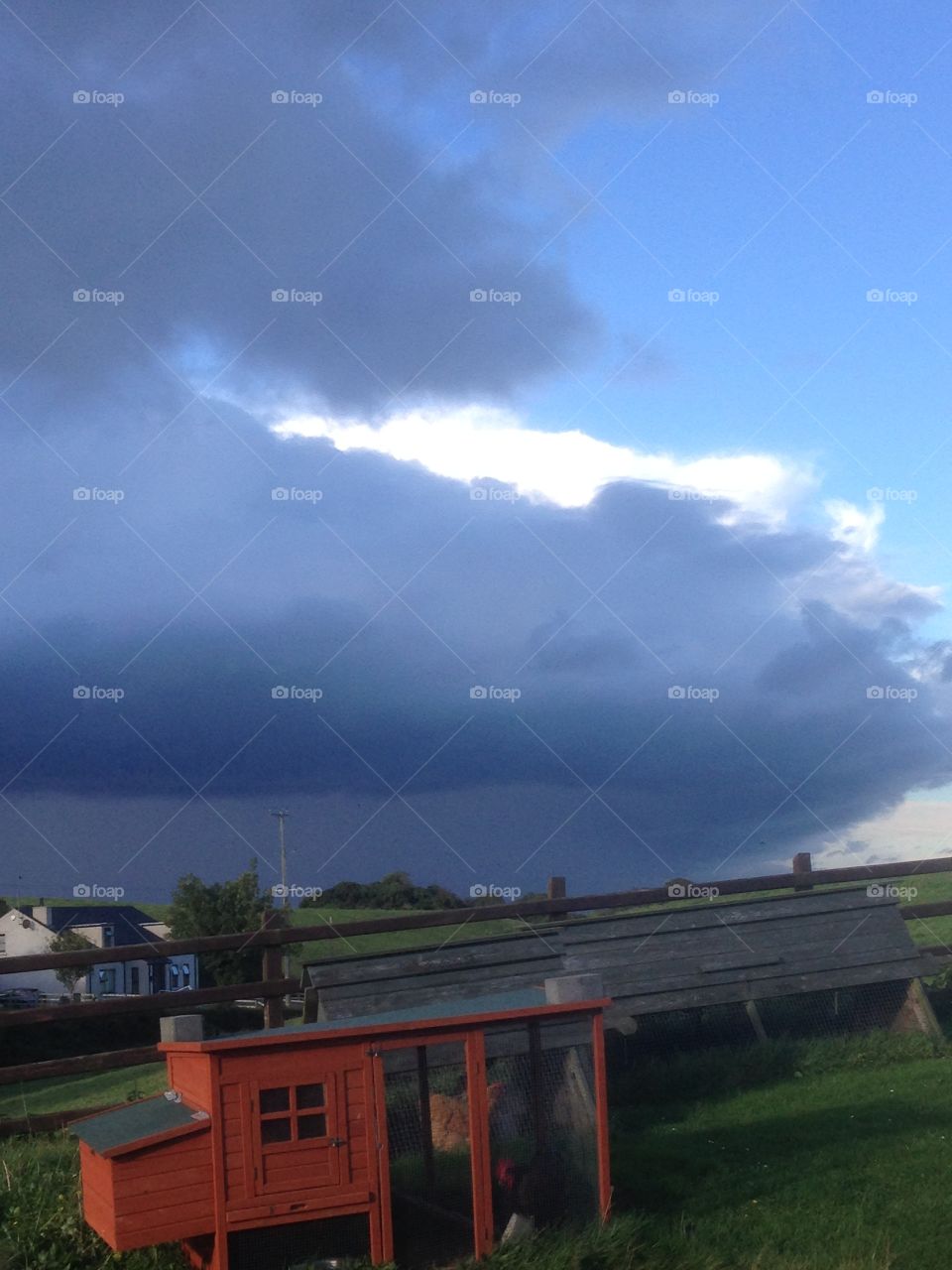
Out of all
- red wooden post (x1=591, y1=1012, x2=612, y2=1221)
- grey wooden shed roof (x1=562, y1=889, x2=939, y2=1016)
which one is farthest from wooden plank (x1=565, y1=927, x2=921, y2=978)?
red wooden post (x1=591, y1=1012, x2=612, y2=1221)

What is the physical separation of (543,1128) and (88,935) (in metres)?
44.4

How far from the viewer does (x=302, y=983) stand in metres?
11.6

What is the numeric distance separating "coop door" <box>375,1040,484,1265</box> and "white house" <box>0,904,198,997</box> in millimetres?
34500

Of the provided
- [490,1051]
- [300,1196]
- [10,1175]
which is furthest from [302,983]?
[300,1196]

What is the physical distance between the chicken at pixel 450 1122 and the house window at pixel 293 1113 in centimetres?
79

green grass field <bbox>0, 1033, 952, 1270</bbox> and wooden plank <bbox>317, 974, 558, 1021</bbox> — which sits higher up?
wooden plank <bbox>317, 974, 558, 1021</bbox>

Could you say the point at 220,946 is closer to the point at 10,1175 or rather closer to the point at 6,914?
the point at 10,1175

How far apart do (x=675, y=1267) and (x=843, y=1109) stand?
13.4 feet

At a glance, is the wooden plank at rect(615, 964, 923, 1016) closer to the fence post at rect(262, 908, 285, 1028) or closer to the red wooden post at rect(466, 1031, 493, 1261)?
the fence post at rect(262, 908, 285, 1028)

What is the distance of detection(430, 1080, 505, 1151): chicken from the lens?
7.35 metres

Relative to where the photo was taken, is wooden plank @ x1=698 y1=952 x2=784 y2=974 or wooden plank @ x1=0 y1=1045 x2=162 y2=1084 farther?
wooden plank @ x1=698 y1=952 x2=784 y2=974

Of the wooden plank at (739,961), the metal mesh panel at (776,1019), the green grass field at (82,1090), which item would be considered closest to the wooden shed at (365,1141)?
the metal mesh panel at (776,1019)

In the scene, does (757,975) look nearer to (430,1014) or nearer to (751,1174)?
(751,1174)

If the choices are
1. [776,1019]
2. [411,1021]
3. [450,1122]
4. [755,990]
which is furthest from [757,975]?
[411,1021]
